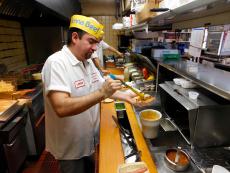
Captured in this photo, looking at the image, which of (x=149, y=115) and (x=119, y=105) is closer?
(x=149, y=115)

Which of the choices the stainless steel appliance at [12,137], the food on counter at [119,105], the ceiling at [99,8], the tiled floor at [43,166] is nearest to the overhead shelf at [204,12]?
the food on counter at [119,105]

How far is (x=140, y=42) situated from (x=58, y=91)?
2291 mm

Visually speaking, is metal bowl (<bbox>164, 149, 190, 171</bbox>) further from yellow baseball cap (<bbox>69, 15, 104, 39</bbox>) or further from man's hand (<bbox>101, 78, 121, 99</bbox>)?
yellow baseball cap (<bbox>69, 15, 104, 39</bbox>)

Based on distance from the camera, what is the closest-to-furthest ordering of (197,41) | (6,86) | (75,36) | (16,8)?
(75,36) < (197,41) < (6,86) < (16,8)

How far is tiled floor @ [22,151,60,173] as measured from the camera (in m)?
2.24

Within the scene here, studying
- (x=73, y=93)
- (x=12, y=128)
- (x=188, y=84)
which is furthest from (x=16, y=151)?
(x=188, y=84)

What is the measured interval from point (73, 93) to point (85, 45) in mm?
367

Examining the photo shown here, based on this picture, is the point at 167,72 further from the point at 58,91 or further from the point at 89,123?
the point at 58,91

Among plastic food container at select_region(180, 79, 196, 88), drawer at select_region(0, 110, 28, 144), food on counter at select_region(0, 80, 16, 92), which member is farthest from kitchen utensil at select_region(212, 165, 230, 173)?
food on counter at select_region(0, 80, 16, 92)

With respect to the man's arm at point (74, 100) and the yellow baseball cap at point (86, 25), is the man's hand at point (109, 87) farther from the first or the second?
the yellow baseball cap at point (86, 25)

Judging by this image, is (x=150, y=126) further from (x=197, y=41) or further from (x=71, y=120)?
(x=197, y=41)

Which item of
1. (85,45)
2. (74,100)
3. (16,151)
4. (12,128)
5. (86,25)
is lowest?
(16,151)

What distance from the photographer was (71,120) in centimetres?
130

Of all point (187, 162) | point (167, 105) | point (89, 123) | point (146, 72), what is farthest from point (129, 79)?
point (187, 162)
